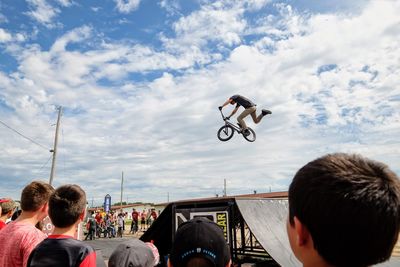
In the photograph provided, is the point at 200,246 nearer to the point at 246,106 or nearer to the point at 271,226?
the point at 271,226

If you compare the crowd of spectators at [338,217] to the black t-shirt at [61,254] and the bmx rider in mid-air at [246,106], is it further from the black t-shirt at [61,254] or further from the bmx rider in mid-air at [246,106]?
the bmx rider in mid-air at [246,106]

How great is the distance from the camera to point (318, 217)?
1098mm

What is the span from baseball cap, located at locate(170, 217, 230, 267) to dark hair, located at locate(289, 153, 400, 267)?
0.47 metres

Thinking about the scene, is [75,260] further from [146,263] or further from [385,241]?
[385,241]

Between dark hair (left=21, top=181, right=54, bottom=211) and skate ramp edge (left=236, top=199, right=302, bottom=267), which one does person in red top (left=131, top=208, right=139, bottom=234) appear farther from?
Answer: dark hair (left=21, top=181, right=54, bottom=211)

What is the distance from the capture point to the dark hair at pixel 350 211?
1.06m

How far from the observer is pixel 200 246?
146cm

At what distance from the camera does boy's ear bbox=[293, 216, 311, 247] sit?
1.14 metres

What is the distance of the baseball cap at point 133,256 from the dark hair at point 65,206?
0.47 metres

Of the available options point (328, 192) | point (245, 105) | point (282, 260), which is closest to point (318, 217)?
point (328, 192)

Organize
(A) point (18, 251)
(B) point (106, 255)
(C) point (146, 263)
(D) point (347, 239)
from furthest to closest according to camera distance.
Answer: (B) point (106, 255), (A) point (18, 251), (C) point (146, 263), (D) point (347, 239)

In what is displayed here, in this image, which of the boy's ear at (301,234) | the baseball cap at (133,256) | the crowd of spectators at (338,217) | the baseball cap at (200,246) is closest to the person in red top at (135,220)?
the baseball cap at (133,256)

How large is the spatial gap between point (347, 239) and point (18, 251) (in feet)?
8.34

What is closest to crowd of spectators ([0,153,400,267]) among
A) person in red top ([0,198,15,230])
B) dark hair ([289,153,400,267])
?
dark hair ([289,153,400,267])
